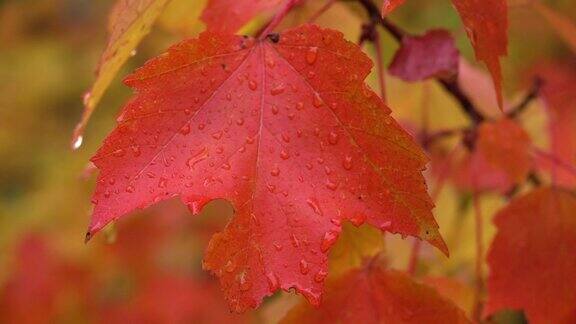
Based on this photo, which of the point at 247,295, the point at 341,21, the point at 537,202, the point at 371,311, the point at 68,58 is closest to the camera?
the point at 247,295

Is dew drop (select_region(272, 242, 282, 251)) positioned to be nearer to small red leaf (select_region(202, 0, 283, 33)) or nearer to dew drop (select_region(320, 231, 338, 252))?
dew drop (select_region(320, 231, 338, 252))

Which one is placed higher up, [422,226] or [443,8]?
[422,226]

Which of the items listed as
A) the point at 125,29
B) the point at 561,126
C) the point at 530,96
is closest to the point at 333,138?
the point at 125,29

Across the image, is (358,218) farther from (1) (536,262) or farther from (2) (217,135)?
(1) (536,262)

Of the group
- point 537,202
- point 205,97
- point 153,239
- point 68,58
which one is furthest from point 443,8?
point 205,97

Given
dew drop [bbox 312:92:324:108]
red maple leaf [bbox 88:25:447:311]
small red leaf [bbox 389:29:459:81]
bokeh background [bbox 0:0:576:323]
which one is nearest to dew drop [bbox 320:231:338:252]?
red maple leaf [bbox 88:25:447:311]

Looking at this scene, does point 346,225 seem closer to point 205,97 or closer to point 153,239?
point 205,97

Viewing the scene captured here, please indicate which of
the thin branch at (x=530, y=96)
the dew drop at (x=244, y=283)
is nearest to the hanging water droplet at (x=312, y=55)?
the dew drop at (x=244, y=283)
